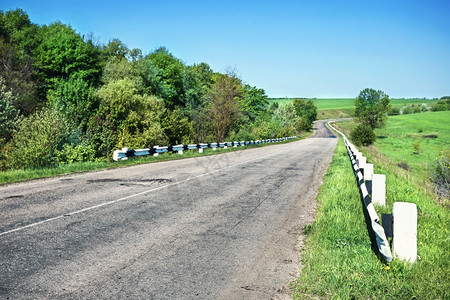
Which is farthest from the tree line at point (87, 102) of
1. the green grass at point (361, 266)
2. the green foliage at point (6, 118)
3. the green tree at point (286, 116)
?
the green tree at point (286, 116)

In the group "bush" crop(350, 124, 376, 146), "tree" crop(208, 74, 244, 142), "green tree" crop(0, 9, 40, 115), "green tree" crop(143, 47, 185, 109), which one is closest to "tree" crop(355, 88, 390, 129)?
"bush" crop(350, 124, 376, 146)

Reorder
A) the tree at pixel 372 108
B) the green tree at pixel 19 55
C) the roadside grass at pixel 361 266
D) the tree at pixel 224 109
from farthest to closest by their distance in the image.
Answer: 1. the tree at pixel 372 108
2. the tree at pixel 224 109
3. the green tree at pixel 19 55
4. the roadside grass at pixel 361 266

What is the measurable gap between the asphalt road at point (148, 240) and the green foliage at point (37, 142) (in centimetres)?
509

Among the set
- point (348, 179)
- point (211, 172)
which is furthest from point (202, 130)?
point (348, 179)

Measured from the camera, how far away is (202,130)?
4359cm

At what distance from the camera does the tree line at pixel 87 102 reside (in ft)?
54.1

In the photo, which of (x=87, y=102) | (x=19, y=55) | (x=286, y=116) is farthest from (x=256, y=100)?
(x=87, y=102)

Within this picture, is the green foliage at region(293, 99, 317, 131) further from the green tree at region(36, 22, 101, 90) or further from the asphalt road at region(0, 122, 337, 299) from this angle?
the asphalt road at region(0, 122, 337, 299)

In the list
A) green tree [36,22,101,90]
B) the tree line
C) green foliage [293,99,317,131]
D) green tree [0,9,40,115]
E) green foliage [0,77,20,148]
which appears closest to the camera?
the tree line

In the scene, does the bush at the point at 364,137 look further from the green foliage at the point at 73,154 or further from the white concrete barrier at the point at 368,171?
the white concrete barrier at the point at 368,171

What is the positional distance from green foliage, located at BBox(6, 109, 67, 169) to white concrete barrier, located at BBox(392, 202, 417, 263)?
47.7ft

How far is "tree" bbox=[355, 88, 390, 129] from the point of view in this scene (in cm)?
9656

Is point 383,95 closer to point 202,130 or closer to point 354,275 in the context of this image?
point 202,130

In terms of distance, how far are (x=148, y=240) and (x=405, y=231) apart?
3.82 metres
